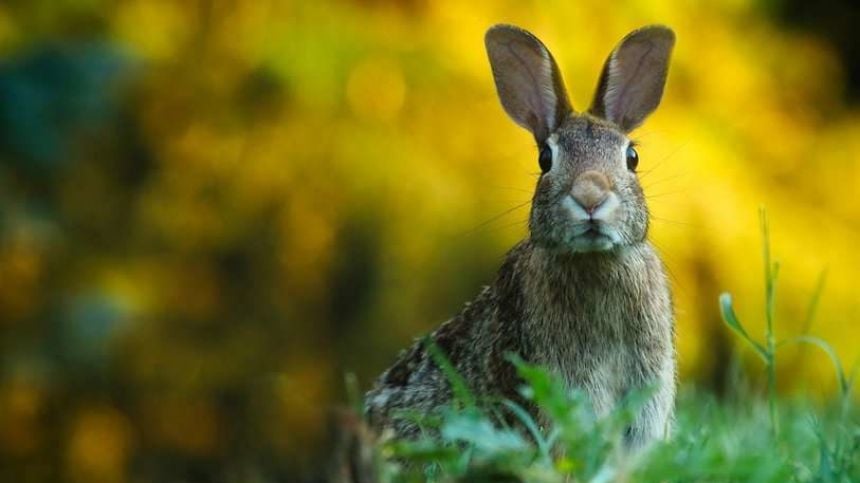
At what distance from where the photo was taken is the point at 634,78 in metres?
3.77

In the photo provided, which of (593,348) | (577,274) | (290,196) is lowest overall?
(290,196)

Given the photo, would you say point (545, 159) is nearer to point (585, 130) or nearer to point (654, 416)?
point (585, 130)

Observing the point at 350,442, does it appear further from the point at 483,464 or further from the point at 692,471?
the point at 692,471

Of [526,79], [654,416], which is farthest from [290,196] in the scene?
[654,416]

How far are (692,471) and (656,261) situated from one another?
1.54 metres

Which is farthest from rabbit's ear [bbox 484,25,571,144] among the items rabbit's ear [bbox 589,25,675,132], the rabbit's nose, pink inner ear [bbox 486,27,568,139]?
the rabbit's nose

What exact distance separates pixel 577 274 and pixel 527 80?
0.51m

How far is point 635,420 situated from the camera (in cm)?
342

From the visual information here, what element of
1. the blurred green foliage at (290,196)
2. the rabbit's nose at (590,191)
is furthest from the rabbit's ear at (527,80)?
the blurred green foliage at (290,196)

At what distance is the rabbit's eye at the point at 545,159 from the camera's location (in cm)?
358

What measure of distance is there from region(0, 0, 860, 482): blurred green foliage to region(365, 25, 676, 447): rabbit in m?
3.35

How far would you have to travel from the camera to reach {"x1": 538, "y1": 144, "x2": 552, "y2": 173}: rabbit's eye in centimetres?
358

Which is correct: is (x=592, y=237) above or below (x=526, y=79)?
below

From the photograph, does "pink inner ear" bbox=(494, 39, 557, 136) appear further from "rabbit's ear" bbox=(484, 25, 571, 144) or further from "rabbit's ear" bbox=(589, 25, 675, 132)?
"rabbit's ear" bbox=(589, 25, 675, 132)
